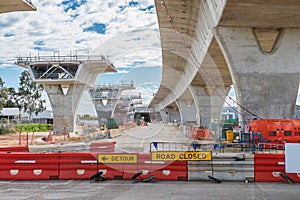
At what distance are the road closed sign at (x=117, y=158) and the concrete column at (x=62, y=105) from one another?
1648 inches

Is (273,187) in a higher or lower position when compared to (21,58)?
lower

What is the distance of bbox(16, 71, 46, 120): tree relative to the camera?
4510 inches

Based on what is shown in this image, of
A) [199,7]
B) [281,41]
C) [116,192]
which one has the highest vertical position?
[199,7]

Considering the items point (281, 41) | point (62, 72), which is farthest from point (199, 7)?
point (62, 72)

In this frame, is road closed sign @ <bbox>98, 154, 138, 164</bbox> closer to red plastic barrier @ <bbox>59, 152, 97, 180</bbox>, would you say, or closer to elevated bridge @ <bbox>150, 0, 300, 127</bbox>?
red plastic barrier @ <bbox>59, 152, 97, 180</bbox>

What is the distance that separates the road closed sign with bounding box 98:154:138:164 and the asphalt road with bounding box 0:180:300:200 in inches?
25.1

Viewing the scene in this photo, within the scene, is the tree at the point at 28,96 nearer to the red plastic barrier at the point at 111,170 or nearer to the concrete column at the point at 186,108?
the concrete column at the point at 186,108

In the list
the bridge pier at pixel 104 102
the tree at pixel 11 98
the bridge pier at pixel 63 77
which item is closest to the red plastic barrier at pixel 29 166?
the bridge pier at pixel 63 77

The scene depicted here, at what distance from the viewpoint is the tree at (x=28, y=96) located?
114562 millimetres

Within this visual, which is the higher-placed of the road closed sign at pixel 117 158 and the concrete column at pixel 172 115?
the concrete column at pixel 172 115

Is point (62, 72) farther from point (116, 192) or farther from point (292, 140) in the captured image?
point (116, 192)

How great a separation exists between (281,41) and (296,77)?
2.14 m

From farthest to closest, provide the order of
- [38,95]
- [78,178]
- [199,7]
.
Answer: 1. [38,95]
2. [199,7]
3. [78,178]

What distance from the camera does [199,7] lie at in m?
20.4
